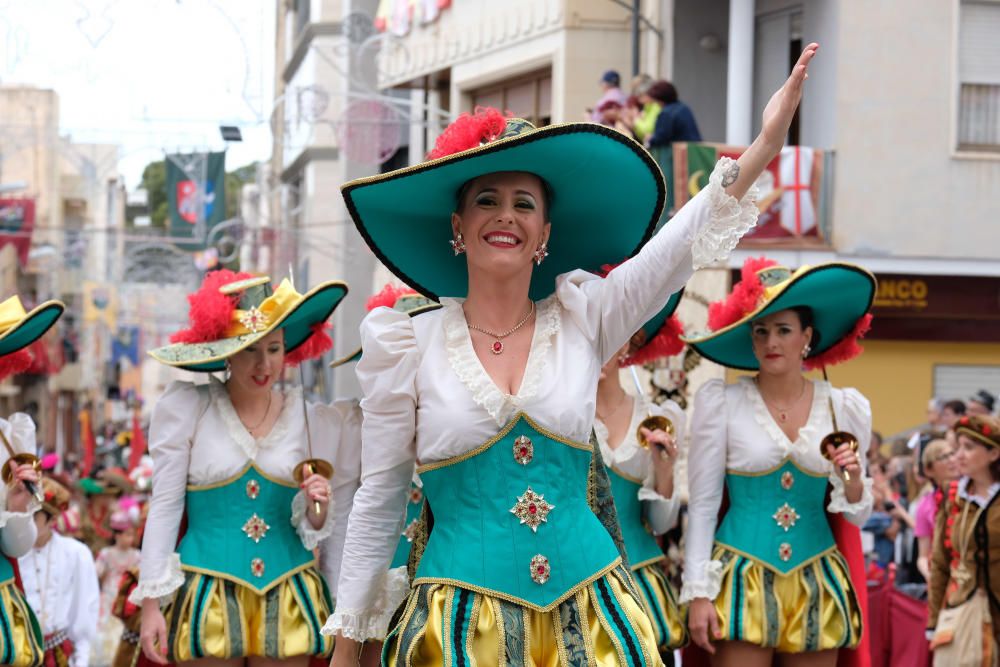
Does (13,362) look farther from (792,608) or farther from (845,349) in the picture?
(845,349)

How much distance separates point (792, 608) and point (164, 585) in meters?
2.59

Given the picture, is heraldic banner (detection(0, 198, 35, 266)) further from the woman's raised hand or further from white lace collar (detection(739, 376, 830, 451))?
the woman's raised hand

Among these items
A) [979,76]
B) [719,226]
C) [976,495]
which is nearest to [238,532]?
[719,226]

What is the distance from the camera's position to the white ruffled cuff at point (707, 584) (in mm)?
6602

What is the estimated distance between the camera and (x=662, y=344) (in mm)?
7352

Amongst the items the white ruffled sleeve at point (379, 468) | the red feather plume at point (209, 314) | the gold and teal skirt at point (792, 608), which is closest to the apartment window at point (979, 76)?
the gold and teal skirt at point (792, 608)

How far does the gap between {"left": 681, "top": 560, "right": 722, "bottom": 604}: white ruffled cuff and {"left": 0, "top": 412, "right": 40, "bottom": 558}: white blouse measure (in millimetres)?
2822

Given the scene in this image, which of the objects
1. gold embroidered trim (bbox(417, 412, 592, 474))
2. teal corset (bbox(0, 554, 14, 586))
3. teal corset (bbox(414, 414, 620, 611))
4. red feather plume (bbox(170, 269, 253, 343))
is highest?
red feather plume (bbox(170, 269, 253, 343))

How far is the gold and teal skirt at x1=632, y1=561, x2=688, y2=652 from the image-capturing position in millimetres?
6836

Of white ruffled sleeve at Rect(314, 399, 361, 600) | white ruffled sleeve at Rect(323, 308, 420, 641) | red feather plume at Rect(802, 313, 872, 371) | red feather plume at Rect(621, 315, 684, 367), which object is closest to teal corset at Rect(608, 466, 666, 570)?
red feather plume at Rect(621, 315, 684, 367)

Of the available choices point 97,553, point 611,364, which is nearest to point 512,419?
point 611,364

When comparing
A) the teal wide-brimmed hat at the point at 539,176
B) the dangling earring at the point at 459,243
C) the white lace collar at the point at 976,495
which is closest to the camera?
the teal wide-brimmed hat at the point at 539,176

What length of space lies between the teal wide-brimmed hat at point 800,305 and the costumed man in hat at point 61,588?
384cm

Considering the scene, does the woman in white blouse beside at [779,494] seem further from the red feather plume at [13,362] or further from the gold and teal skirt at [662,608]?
the red feather plume at [13,362]
